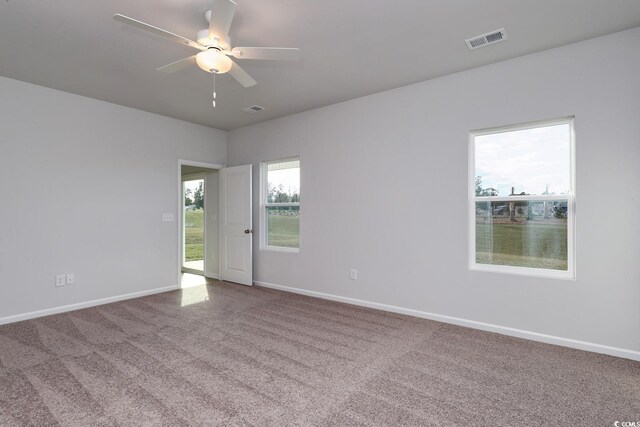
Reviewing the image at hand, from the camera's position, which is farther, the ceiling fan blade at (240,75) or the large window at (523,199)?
the large window at (523,199)

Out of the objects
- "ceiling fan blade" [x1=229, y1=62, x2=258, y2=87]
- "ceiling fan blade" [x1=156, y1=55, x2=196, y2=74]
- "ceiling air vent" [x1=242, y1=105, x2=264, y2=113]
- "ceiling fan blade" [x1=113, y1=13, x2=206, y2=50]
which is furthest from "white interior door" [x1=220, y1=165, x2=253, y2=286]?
"ceiling fan blade" [x1=113, y1=13, x2=206, y2=50]

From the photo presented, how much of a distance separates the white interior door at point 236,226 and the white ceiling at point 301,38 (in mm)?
1877

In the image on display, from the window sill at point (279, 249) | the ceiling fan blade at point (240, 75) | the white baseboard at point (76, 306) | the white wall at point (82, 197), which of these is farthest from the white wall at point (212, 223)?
the ceiling fan blade at point (240, 75)

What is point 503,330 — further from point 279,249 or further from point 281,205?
point 281,205

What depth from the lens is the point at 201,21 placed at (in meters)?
2.58

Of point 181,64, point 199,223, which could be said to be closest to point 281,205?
point 199,223

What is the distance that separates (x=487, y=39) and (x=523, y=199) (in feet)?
5.26

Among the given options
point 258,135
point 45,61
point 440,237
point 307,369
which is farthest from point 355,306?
point 45,61

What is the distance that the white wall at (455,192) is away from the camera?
2.82 m

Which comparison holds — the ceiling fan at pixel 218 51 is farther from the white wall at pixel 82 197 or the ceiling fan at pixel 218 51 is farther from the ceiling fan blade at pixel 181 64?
the white wall at pixel 82 197

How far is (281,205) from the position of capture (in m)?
5.38

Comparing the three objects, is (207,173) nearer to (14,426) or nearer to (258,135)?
(258,135)

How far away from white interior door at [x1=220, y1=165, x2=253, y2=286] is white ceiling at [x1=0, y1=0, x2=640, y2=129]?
1.88 m

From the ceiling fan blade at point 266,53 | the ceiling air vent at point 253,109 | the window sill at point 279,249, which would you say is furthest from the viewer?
the window sill at point 279,249
